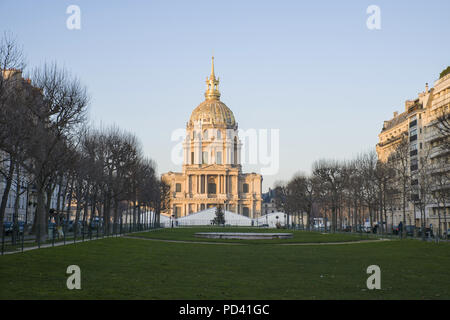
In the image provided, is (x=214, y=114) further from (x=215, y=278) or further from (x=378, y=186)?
(x=215, y=278)

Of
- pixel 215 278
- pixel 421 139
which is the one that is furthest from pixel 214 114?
pixel 215 278

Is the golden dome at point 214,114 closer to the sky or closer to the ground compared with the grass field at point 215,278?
closer to the sky

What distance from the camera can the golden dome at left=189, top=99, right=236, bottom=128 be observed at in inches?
7456

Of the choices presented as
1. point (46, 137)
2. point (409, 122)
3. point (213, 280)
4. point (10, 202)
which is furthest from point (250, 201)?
Answer: point (213, 280)

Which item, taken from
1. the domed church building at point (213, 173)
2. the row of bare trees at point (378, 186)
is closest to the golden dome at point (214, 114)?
the domed church building at point (213, 173)

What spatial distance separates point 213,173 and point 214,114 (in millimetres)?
22081

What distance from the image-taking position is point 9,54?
3509 cm

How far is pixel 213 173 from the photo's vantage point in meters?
182

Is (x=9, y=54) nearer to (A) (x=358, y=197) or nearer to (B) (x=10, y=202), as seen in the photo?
(A) (x=358, y=197)

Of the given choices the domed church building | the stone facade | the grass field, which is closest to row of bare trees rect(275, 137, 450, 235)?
the stone facade

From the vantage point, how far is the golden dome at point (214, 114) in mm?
189375

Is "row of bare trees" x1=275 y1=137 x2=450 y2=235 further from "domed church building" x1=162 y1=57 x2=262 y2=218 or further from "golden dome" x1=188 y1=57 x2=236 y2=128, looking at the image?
"golden dome" x1=188 y1=57 x2=236 y2=128

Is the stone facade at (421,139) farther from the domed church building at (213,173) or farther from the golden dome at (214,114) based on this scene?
the golden dome at (214,114)
